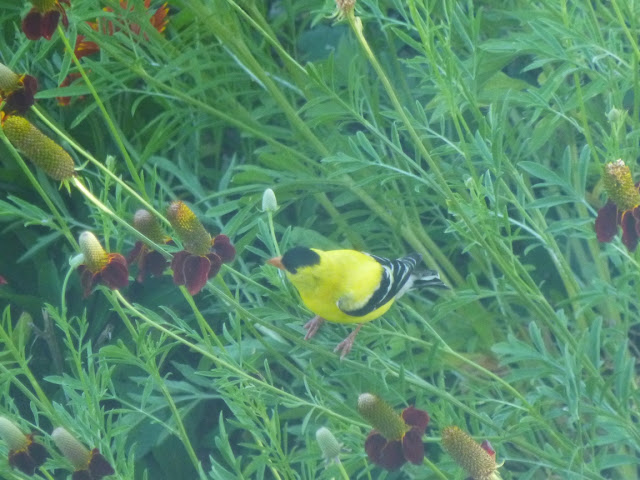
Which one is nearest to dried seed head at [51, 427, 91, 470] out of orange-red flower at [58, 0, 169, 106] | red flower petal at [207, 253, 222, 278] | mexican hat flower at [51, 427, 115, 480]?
mexican hat flower at [51, 427, 115, 480]

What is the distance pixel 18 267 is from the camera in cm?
255

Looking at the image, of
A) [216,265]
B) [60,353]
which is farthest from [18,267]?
[216,265]

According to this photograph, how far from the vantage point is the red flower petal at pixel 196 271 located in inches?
52.3

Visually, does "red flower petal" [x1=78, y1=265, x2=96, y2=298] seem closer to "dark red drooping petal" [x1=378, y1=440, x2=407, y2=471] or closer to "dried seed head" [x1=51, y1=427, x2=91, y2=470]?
"dried seed head" [x1=51, y1=427, x2=91, y2=470]

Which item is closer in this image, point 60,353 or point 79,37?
point 79,37

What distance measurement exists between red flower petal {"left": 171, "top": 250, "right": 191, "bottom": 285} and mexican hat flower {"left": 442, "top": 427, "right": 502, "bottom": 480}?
1.50 feet

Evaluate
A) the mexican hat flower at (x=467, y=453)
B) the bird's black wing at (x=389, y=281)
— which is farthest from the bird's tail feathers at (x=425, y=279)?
the mexican hat flower at (x=467, y=453)

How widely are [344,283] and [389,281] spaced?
90 mm

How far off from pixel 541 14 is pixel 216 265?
843 mm

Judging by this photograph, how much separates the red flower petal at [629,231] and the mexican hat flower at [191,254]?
607 millimetres

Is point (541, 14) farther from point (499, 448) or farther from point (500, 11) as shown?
point (499, 448)

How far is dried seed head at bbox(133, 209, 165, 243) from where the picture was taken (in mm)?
1408

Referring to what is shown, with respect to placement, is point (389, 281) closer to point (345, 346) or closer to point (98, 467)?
point (345, 346)

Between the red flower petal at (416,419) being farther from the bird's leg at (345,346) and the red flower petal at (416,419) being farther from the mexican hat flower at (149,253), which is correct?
the mexican hat flower at (149,253)
